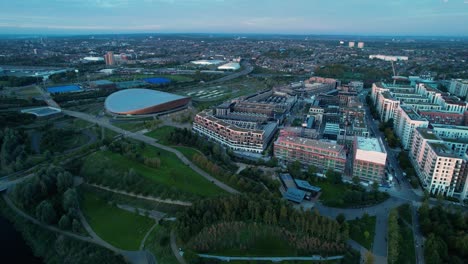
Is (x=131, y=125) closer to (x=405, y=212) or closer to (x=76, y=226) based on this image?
(x=76, y=226)

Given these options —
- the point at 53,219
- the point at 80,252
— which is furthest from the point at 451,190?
the point at 53,219

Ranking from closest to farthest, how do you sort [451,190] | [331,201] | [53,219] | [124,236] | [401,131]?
[124,236] → [53,219] → [331,201] → [451,190] → [401,131]

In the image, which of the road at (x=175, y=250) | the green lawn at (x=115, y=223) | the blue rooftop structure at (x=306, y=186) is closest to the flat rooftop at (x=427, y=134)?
the blue rooftop structure at (x=306, y=186)

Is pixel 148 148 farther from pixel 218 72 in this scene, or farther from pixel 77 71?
→ pixel 77 71

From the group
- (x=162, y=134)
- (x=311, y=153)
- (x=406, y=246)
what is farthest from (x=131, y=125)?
(x=406, y=246)

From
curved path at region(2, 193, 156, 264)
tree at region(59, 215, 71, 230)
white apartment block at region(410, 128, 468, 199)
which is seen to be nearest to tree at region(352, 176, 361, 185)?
white apartment block at region(410, 128, 468, 199)

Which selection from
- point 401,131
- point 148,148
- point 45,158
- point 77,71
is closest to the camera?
point 45,158

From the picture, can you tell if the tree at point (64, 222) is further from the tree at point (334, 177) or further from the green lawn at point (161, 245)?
the tree at point (334, 177)
